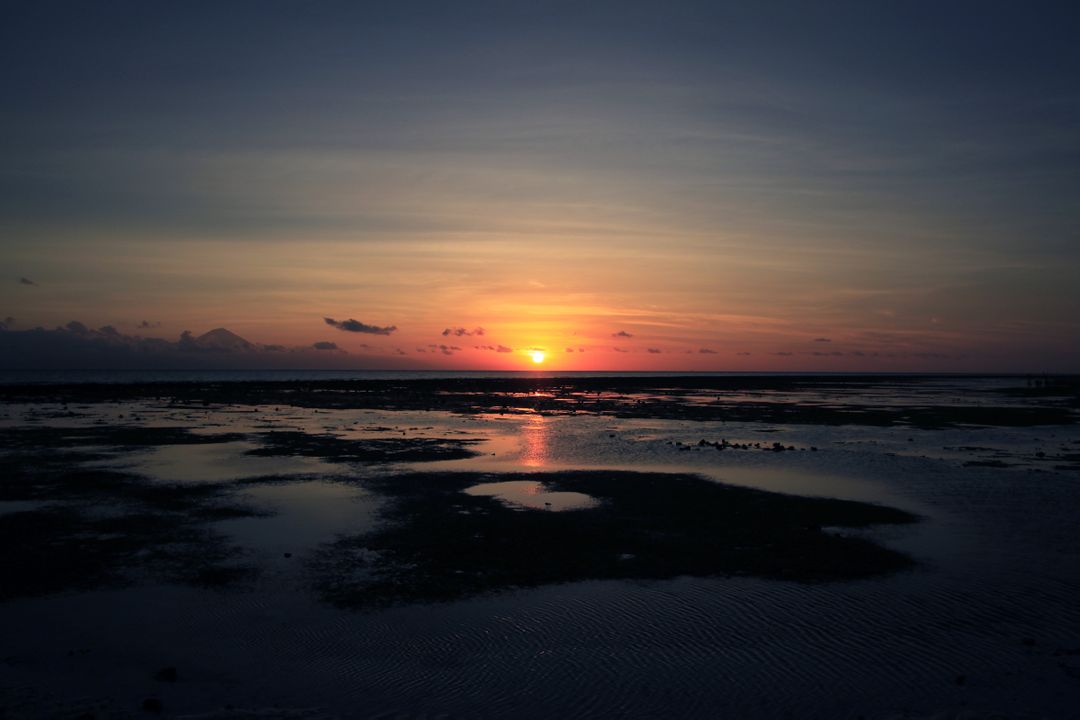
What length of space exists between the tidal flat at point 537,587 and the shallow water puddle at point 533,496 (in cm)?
16

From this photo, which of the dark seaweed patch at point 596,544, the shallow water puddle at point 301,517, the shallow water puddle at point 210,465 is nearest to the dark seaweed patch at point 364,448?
the shallow water puddle at point 210,465

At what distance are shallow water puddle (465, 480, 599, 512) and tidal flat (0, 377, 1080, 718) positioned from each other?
16cm

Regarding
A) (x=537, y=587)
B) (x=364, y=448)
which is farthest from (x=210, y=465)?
(x=537, y=587)

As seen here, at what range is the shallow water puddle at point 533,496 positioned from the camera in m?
21.7

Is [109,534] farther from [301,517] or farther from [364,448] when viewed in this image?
[364,448]

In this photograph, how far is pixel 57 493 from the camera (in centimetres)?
2258

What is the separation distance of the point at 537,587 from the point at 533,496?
9.37 m

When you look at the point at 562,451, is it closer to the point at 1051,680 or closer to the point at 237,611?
the point at 237,611

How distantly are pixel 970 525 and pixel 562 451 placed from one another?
63.0 ft

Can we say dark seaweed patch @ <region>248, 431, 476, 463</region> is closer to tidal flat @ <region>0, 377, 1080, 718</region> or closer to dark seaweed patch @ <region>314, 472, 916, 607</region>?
tidal flat @ <region>0, 377, 1080, 718</region>

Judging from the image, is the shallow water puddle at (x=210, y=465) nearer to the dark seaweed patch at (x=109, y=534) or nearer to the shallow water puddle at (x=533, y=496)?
the dark seaweed patch at (x=109, y=534)

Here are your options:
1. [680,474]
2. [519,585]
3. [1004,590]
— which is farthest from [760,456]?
[519,585]

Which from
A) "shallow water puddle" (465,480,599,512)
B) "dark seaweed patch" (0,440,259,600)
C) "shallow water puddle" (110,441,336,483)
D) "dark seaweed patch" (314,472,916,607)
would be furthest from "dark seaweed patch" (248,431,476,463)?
"dark seaweed patch" (314,472,916,607)

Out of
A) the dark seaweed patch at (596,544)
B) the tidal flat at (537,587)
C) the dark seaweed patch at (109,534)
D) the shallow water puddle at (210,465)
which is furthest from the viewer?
the shallow water puddle at (210,465)
